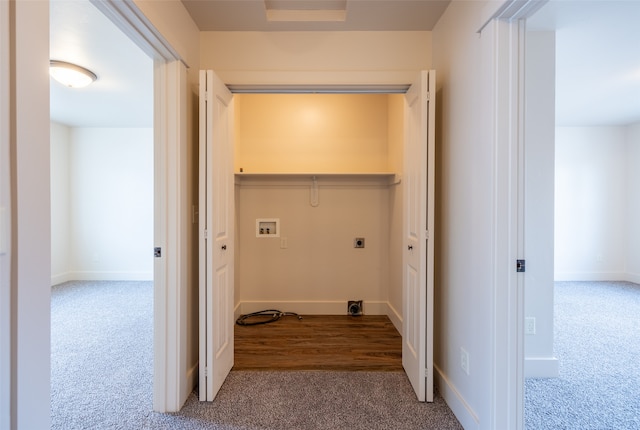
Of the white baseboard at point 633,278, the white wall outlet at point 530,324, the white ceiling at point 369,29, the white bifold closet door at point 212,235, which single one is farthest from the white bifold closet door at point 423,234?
the white baseboard at point 633,278

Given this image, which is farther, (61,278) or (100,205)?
(100,205)

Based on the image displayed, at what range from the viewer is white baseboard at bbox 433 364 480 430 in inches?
64.6

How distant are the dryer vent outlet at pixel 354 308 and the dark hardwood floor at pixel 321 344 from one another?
0.21 feet

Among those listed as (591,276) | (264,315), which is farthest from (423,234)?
(591,276)

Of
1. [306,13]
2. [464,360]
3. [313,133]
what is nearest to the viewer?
[464,360]

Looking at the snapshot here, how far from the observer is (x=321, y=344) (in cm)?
277

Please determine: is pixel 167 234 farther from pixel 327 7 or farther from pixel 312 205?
pixel 312 205

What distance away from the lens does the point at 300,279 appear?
11.8 ft

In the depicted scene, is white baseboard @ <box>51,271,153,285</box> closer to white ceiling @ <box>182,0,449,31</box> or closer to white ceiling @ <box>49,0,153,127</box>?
white ceiling @ <box>49,0,153,127</box>

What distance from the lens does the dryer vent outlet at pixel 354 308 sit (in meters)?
3.52

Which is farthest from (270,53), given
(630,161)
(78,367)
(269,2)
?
(630,161)

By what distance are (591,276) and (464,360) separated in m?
5.06

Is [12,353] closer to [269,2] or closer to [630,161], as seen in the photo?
[269,2]

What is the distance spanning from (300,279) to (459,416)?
214 centimetres
